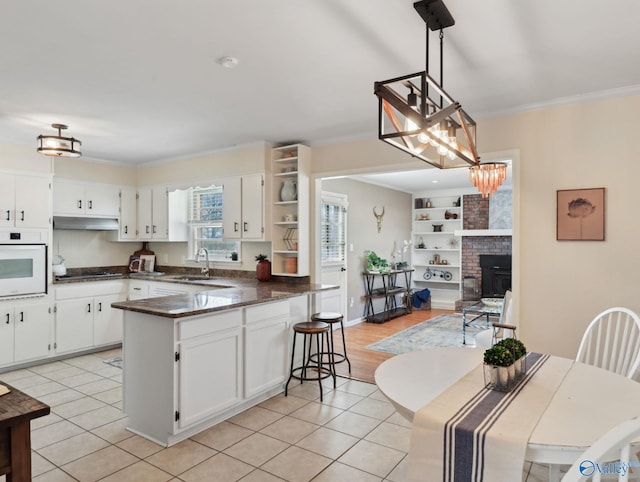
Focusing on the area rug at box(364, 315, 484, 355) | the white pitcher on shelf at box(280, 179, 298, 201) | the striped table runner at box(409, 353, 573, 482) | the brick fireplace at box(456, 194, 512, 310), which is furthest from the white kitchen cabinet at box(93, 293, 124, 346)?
the brick fireplace at box(456, 194, 512, 310)

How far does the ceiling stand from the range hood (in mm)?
1361

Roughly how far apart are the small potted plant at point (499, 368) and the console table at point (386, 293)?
5197 mm

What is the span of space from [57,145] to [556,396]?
14.1ft

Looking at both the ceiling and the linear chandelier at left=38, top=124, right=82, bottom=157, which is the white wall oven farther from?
the ceiling

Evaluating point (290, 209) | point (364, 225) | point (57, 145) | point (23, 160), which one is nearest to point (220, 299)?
point (290, 209)

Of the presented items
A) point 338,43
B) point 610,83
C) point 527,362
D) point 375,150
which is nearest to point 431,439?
point 527,362

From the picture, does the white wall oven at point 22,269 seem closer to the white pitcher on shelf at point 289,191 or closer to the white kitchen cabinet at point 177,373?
the white kitchen cabinet at point 177,373

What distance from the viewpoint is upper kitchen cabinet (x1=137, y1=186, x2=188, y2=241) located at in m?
5.51

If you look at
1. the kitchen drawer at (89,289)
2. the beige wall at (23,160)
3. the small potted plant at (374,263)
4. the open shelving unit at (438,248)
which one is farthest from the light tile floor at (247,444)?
the open shelving unit at (438,248)

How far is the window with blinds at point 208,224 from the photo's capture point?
5426 millimetres

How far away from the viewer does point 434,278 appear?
897 centimetres

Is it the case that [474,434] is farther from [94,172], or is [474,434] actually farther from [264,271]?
[94,172]

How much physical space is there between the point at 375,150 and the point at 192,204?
9.17ft

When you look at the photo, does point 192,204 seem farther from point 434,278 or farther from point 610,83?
point 434,278
